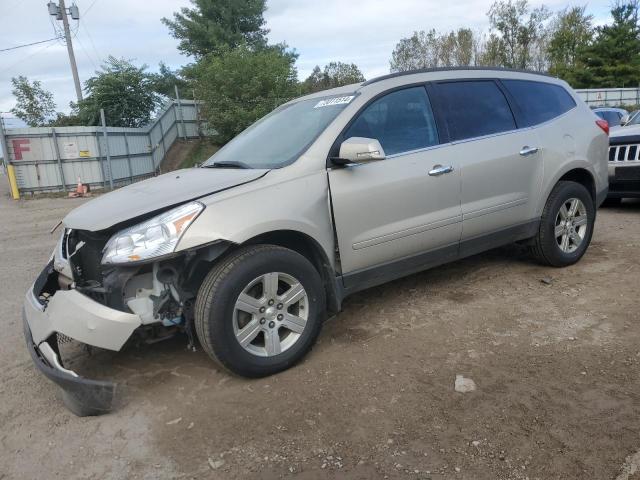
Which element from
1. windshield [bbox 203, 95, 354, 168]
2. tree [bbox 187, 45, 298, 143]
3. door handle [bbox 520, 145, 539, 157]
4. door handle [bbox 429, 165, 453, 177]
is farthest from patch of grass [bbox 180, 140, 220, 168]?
door handle [bbox 429, 165, 453, 177]

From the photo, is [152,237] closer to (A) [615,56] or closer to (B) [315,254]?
(B) [315,254]

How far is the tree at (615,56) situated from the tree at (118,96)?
32.1 meters

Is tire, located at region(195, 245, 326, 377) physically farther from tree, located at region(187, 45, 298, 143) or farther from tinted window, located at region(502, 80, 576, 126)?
tree, located at region(187, 45, 298, 143)

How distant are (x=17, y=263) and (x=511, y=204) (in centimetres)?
600

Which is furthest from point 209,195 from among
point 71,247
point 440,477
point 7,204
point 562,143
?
point 7,204

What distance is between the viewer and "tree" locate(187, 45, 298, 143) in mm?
20078

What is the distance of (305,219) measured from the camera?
3221 millimetres

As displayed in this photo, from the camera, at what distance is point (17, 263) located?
659 centimetres

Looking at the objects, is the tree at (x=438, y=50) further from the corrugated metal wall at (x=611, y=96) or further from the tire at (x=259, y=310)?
the tire at (x=259, y=310)

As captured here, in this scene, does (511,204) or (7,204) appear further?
(7,204)

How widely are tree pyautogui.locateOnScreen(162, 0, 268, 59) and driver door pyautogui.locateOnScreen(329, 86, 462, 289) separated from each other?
27077 millimetres

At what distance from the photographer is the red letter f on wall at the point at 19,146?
1557 centimetres

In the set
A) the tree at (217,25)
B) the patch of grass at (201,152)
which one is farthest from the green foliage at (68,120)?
the tree at (217,25)

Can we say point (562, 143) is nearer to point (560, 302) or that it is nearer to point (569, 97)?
point (569, 97)
